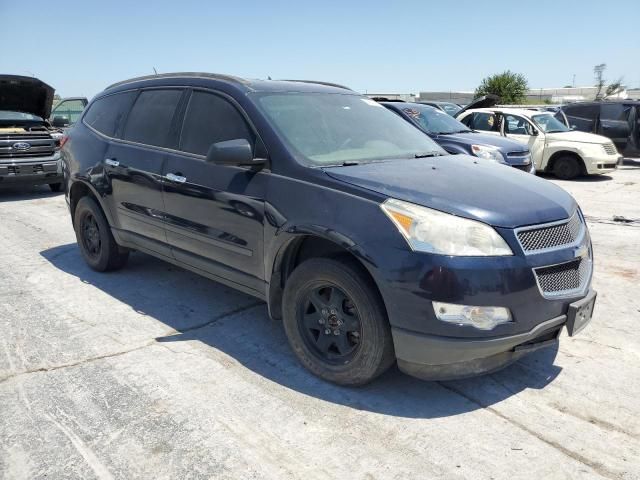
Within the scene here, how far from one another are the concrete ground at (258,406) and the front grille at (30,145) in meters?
6.27

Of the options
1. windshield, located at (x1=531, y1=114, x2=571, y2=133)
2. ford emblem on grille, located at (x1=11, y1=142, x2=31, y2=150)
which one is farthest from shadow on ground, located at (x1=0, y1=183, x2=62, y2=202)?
windshield, located at (x1=531, y1=114, x2=571, y2=133)

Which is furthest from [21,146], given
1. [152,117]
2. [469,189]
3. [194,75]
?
[469,189]

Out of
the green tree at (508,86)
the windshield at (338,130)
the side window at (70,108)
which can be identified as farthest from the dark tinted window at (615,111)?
the green tree at (508,86)

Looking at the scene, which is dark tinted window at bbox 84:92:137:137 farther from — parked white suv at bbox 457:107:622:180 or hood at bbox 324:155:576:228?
parked white suv at bbox 457:107:622:180

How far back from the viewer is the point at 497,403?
3.02 m

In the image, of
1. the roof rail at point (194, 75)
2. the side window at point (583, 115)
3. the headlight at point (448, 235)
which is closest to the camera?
the headlight at point (448, 235)

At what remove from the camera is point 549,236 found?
292 cm

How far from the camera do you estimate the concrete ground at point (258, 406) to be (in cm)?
254

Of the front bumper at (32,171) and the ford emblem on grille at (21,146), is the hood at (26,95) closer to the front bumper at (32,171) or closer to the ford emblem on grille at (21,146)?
the ford emblem on grille at (21,146)

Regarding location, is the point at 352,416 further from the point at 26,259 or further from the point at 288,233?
the point at 26,259

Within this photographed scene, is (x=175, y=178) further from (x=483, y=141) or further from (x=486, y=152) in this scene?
(x=483, y=141)

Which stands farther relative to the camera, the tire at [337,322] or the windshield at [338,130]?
the windshield at [338,130]

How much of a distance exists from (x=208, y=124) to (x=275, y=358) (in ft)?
5.86

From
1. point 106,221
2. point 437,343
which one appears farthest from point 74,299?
point 437,343
